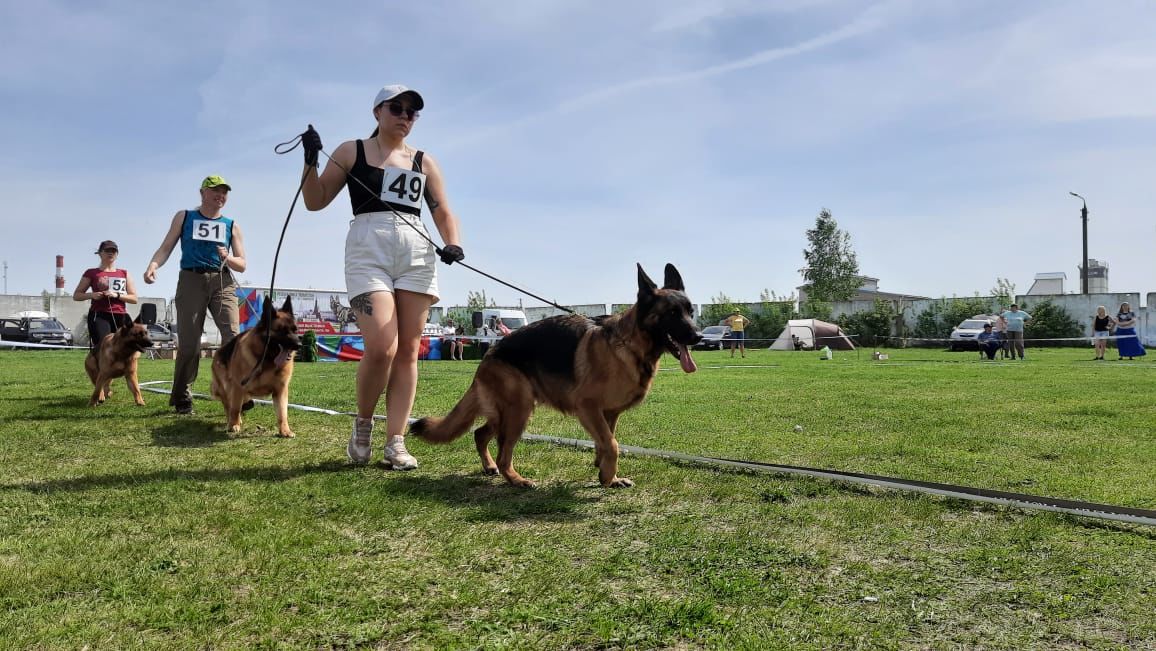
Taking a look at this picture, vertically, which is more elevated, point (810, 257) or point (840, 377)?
point (810, 257)

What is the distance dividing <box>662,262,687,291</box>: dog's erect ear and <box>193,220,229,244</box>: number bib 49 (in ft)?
15.9

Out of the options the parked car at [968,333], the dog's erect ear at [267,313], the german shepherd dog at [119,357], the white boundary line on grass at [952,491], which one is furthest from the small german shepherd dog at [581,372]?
the parked car at [968,333]

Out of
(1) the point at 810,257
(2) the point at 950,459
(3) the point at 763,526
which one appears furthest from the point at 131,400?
(1) the point at 810,257

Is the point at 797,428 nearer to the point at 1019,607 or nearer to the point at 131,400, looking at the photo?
the point at 1019,607

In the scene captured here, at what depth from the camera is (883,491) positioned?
3855 mm

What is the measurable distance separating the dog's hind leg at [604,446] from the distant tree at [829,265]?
58880mm

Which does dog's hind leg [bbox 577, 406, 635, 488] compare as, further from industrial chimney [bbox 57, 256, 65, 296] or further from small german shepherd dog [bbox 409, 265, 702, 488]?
industrial chimney [bbox 57, 256, 65, 296]

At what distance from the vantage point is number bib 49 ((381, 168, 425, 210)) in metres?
4.66

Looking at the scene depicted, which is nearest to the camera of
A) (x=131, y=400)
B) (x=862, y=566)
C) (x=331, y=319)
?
(x=862, y=566)

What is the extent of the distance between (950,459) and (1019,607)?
2728mm

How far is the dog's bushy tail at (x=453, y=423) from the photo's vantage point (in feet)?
14.7

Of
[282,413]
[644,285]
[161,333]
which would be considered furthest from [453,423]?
[161,333]

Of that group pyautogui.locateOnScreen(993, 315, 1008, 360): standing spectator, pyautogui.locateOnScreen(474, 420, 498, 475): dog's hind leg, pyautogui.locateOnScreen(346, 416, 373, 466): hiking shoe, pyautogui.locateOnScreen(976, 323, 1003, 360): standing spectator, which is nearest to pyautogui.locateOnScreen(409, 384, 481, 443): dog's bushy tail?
pyautogui.locateOnScreen(474, 420, 498, 475): dog's hind leg

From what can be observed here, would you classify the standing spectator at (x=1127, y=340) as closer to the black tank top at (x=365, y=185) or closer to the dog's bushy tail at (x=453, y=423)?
the dog's bushy tail at (x=453, y=423)
